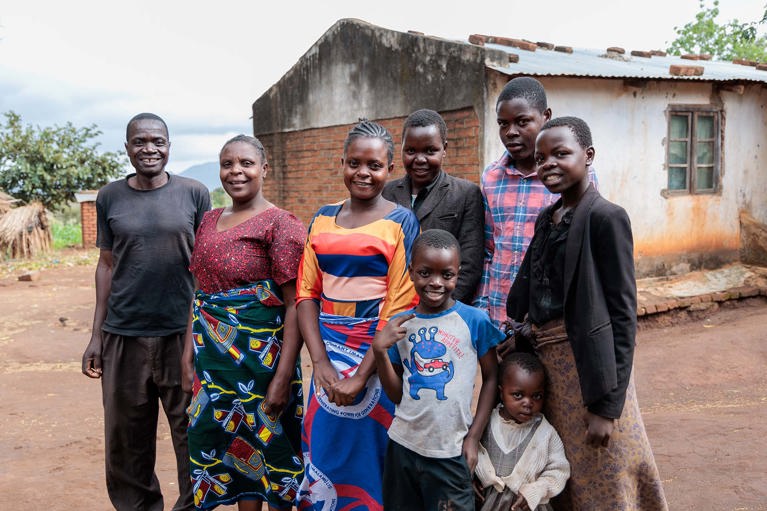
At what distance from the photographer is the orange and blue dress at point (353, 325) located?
Result: 2.34m

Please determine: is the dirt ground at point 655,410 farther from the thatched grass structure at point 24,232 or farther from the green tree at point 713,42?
the green tree at point 713,42

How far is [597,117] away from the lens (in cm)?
794

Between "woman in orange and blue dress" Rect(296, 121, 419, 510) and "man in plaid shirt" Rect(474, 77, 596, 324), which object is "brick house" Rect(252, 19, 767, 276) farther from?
"woman in orange and blue dress" Rect(296, 121, 419, 510)

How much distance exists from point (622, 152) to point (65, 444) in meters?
6.71

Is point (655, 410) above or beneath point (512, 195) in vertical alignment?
beneath

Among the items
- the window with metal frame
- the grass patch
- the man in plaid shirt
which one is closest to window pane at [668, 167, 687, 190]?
the window with metal frame


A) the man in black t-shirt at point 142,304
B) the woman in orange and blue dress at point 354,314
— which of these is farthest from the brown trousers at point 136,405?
the woman in orange and blue dress at point 354,314

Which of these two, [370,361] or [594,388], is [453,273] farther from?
[594,388]

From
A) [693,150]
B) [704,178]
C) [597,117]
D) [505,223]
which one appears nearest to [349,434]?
[505,223]

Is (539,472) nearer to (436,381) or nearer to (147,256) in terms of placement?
(436,381)

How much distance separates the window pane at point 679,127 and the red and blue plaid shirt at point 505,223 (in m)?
6.88

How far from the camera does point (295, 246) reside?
2.56m

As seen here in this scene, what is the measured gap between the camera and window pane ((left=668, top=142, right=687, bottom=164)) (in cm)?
876

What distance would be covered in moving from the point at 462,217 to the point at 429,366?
696 millimetres
